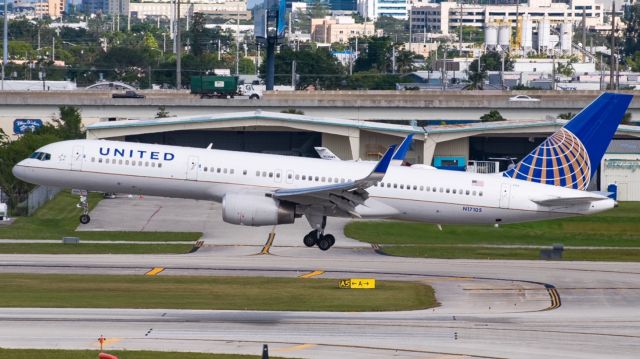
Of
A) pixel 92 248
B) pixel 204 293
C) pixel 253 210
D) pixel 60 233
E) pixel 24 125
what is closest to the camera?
pixel 204 293

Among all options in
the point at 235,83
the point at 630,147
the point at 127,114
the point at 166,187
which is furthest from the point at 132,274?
the point at 235,83

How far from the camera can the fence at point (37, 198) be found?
87.4 metres

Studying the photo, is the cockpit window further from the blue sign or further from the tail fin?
the blue sign

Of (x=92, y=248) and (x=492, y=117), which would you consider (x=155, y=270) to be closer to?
(x=92, y=248)

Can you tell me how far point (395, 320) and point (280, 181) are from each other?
15499 millimetres

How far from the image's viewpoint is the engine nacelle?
62.1 meters

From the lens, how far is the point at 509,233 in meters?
82.6

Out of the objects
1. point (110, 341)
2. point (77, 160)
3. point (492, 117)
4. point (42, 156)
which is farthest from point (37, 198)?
point (492, 117)

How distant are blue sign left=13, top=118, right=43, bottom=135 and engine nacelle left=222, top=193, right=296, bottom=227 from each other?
64982 mm

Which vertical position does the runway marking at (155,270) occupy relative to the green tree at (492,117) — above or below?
below

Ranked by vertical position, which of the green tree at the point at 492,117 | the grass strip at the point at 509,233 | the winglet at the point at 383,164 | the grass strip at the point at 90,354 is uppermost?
the winglet at the point at 383,164

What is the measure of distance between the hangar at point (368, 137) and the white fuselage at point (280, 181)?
42843mm

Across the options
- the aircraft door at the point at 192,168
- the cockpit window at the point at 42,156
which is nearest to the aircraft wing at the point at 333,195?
the aircraft door at the point at 192,168

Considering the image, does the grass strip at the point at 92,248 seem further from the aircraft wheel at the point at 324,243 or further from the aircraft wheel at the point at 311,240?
the aircraft wheel at the point at 324,243
